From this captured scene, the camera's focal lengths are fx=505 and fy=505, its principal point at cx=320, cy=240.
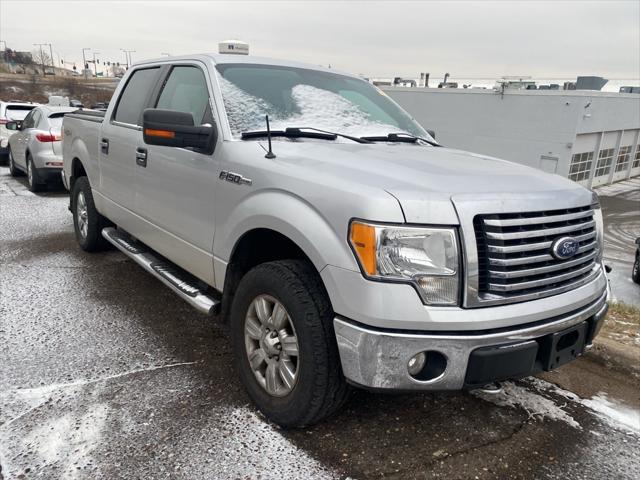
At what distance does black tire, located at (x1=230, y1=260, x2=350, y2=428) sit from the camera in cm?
233

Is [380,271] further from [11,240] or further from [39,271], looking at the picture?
[11,240]

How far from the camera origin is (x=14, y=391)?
2.94 metres

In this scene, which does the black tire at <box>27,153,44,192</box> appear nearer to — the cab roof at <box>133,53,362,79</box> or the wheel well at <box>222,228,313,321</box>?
the cab roof at <box>133,53,362,79</box>

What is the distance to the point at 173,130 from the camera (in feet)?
9.44

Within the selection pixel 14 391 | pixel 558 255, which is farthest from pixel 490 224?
pixel 14 391

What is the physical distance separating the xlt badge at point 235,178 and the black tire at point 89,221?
9.33 ft

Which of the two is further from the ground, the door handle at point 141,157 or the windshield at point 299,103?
the windshield at point 299,103

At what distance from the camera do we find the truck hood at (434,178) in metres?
2.13

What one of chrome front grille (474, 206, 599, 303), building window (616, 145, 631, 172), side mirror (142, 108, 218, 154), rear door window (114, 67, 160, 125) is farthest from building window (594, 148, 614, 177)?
side mirror (142, 108, 218, 154)

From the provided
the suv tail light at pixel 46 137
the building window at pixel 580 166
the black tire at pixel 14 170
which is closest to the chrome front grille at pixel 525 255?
the suv tail light at pixel 46 137

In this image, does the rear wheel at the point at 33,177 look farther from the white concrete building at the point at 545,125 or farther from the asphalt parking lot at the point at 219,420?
the white concrete building at the point at 545,125

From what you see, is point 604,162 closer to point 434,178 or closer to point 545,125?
point 545,125

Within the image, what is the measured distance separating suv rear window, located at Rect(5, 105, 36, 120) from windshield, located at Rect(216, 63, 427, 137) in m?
11.9

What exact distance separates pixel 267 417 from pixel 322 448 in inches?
14.1
